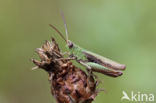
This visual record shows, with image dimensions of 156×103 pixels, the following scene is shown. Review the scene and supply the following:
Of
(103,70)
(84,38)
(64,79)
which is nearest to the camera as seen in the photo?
(64,79)

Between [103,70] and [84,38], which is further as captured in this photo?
[84,38]

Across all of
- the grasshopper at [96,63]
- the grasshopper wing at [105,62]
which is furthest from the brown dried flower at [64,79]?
the grasshopper wing at [105,62]

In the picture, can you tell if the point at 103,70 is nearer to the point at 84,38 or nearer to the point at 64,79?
the point at 64,79

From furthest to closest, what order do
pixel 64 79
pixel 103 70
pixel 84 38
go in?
pixel 84 38 → pixel 103 70 → pixel 64 79

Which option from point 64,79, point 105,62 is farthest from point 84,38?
point 64,79

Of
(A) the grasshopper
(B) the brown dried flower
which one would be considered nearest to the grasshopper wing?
(A) the grasshopper

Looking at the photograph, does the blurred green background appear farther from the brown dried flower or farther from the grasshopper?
the brown dried flower

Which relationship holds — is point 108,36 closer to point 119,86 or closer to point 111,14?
point 111,14

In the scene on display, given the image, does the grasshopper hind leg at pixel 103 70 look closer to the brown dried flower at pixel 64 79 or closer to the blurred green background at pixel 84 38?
the brown dried flower at pixel 64 79
